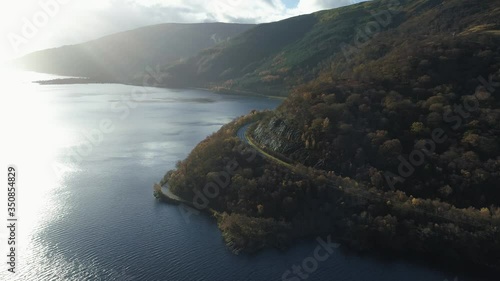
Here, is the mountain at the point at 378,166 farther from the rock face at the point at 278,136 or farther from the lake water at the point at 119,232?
the lake water at the point at 119,232

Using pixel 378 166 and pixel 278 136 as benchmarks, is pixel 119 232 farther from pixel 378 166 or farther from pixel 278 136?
pixel 378 166

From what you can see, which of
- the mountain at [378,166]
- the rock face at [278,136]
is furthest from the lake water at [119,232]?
the rock face at [278,136]

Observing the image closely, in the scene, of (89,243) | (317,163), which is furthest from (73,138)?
(317,163)

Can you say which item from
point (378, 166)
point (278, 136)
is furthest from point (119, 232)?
point (378, 166)

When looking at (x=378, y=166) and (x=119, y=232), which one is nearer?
(x=119, y=232)

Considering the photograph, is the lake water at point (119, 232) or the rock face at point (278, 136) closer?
the lake water at point (119, 232)
